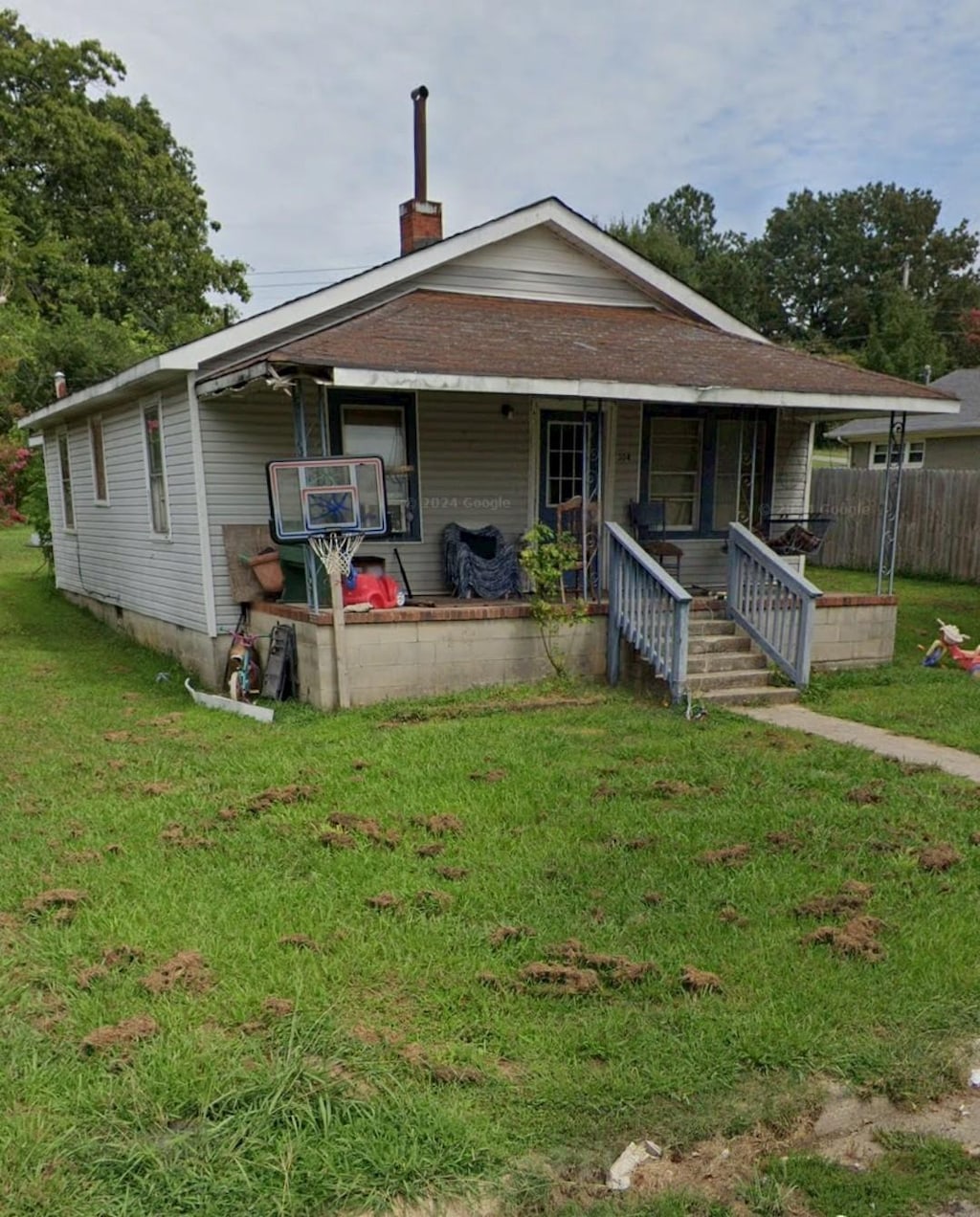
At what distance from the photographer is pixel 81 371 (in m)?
26.6

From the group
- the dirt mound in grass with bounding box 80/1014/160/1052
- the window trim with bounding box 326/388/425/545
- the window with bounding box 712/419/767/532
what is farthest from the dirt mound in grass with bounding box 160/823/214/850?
the window with bounding box 712/419/767/532

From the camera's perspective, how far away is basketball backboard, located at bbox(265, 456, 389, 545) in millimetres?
7348

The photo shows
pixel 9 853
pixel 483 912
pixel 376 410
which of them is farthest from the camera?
pixel 376 410

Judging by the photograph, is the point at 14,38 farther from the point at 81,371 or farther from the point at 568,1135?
the point at 568,1135

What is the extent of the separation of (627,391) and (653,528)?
2567mm

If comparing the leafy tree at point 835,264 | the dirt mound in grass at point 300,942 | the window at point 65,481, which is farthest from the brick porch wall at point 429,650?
the leafy tree at point 835,264

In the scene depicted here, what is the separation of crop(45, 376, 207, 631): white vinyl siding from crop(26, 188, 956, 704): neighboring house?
0.17 ft

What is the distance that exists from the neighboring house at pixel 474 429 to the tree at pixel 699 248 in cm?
2687

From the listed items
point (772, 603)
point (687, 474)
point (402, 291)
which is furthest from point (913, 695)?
point (402, 291)

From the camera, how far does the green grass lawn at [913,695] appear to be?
692 centimetres

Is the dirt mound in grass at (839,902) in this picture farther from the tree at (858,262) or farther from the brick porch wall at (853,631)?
the tree at (858,262)

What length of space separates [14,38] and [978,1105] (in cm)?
4170

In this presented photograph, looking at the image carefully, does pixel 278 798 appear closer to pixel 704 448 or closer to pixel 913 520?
pixel 704 448

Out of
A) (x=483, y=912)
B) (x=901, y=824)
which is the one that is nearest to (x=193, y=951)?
(x=483, y=912)
